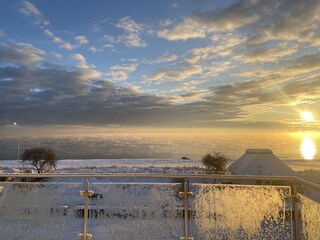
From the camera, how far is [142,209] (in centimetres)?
359

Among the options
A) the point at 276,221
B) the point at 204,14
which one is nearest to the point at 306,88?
the point at 204,14

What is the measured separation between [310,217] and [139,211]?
1.76 metres

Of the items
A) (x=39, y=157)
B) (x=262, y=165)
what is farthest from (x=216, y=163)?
(x=39, y=157)

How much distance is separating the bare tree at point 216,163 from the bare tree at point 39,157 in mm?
17292

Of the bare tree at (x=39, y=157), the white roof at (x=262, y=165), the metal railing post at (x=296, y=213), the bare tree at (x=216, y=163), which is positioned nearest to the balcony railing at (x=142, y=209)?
the metal railing post at (x=296, y=213)

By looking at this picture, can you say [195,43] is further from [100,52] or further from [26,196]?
[26,196]

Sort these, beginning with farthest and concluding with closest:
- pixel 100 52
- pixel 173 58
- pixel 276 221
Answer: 1. pixel 173 58
2. pixel 100 52
3. pixel 276 221

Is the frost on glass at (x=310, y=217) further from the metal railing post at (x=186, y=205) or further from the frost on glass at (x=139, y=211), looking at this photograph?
the frost on glass at (x=139, y=211)

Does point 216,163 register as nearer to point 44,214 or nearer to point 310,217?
point 44,214

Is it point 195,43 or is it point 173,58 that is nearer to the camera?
point 195,43

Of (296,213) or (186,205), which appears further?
(186,205)

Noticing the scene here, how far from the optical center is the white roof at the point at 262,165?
76.0ft

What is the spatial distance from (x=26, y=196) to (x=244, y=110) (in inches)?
1796

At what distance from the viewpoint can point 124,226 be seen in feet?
11.9
